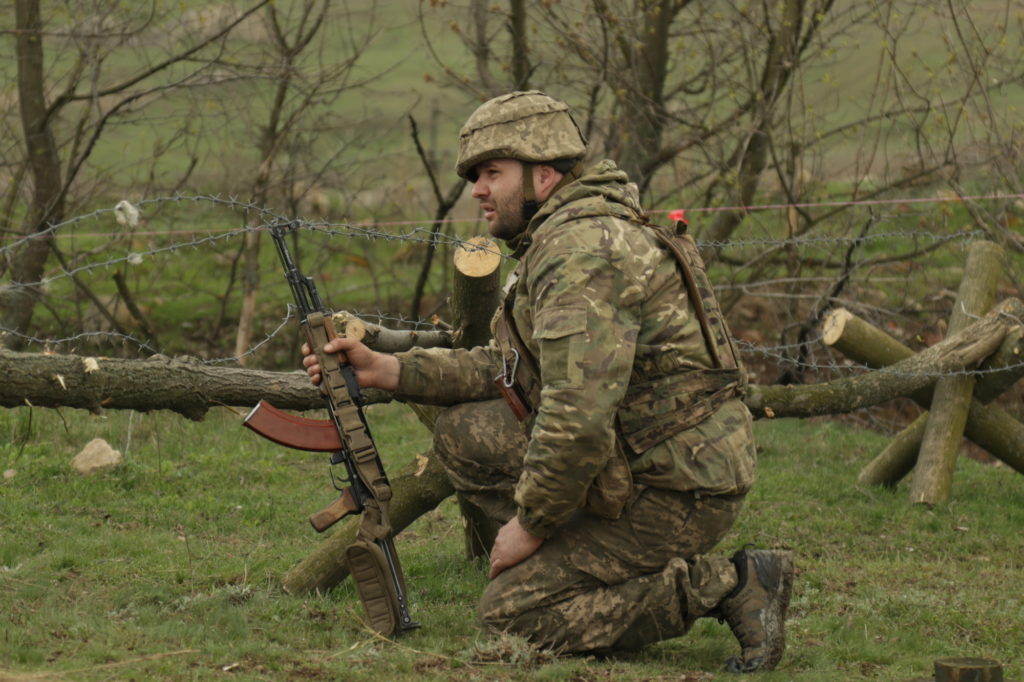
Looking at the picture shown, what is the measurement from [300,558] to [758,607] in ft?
7.74

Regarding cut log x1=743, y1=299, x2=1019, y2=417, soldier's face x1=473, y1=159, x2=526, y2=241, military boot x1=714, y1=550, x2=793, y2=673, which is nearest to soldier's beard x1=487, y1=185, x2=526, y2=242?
soldier's face x1=473, y1=159, x2=526, y2=241

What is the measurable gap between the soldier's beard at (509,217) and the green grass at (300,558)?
4.93 ft

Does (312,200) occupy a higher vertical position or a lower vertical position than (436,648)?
higher

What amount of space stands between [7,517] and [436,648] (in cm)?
284

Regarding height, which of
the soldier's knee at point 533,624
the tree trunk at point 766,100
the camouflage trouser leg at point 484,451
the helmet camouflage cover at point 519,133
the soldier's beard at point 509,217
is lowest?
the soldier's knee at point 533,624

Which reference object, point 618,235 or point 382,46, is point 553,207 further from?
point 382,46

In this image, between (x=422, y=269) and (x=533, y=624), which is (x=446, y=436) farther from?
(x=422, y=269)

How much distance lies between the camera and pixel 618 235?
4539 millimetres

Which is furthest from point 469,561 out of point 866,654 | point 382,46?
point 382,46

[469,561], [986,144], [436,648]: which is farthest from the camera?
[986,144]

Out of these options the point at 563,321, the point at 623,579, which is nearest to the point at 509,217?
the point at 563,321

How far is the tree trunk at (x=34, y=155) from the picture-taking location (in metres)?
11.7

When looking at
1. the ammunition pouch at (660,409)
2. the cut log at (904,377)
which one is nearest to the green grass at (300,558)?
the cut log at (904,377)

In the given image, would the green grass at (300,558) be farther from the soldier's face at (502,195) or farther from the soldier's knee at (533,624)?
the soldier's face at (502,195)
